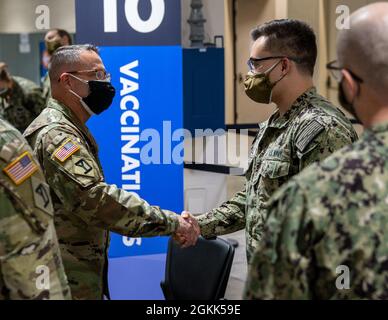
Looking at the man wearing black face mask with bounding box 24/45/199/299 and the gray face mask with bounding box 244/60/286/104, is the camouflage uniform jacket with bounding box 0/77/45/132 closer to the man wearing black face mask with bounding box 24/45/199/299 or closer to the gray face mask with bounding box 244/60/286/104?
the man wearing black face mask with bounding box 24/45/199/299

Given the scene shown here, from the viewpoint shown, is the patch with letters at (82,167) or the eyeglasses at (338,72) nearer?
the eyeglasses at (338,72)

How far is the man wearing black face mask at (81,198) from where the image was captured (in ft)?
7.34

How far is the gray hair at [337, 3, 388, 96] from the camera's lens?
1.17m

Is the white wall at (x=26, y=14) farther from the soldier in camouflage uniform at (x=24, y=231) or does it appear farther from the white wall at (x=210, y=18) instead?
the soldier in camouflage uniform at (x=24, y=231)

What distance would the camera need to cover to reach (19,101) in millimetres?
6043

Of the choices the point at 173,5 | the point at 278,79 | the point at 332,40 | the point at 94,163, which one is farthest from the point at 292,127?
the point at 332,40

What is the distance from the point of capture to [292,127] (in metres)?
2.33

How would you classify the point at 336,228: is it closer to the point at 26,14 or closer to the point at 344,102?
the point at 344,102

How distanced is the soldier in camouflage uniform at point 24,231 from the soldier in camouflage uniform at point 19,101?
468cm

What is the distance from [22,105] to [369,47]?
527 cm

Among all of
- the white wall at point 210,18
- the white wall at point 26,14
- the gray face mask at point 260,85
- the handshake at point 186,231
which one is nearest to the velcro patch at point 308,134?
the gray face mask at point 260,85

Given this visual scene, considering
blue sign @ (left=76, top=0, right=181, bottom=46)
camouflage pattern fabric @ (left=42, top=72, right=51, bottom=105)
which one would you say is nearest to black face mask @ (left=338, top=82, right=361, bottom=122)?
blue sign @ (left=76, top=0, right=181, bottom=46)

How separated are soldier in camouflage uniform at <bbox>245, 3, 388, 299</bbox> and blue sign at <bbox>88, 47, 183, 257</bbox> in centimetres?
233

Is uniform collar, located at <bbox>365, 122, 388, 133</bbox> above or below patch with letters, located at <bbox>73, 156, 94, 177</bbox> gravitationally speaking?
above
